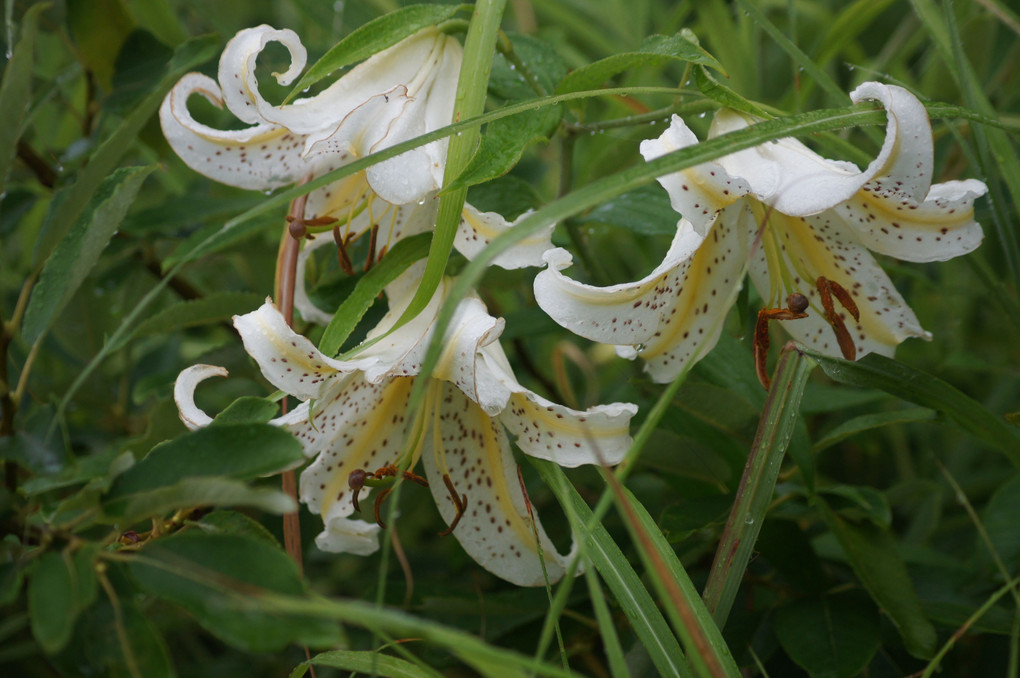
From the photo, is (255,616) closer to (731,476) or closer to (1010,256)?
(731,476)

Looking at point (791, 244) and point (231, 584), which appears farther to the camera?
point (791, 244)

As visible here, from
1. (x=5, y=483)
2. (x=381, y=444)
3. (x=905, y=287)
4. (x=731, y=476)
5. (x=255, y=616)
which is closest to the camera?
(x=255, y=616)

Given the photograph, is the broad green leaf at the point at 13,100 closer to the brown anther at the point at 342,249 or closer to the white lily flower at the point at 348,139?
the white lily flower at the point at 348,139

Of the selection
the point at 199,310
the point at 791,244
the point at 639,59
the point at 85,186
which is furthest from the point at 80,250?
the point at 791,244

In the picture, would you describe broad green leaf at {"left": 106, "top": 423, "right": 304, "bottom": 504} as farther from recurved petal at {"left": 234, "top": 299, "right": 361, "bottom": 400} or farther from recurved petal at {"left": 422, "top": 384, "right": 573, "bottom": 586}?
recurved petal at {"left": 422, "top": 384, "right": 573, "bottom": 586}

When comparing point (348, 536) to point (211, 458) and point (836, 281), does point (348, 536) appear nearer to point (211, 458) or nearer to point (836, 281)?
point (211, 458)

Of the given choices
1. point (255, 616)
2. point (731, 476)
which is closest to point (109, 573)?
point (255, 616)
